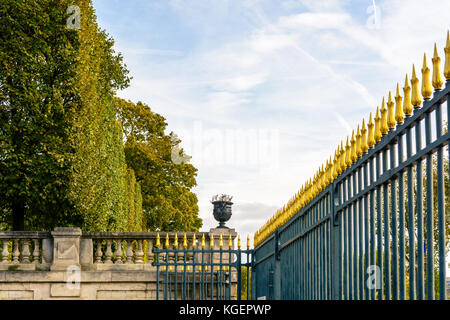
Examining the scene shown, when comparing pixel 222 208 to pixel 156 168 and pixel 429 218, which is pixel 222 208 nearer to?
pixel 429 218

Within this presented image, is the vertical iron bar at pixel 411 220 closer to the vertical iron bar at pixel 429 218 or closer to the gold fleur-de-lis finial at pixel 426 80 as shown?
the vertical iron bar at pixel 429 218

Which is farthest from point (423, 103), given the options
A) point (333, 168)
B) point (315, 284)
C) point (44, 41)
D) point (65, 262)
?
point (44, 41)

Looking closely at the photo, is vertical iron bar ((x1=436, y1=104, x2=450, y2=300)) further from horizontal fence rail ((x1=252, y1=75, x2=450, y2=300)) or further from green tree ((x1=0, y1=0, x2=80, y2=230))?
green tree ((x1=0, y1=0, x2=80, y2=230))

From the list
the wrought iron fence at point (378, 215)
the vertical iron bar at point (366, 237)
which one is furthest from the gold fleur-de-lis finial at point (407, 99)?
the vertical iron bar at point (366, 237)

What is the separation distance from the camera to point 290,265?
25.5ft

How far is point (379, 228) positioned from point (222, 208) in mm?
10818

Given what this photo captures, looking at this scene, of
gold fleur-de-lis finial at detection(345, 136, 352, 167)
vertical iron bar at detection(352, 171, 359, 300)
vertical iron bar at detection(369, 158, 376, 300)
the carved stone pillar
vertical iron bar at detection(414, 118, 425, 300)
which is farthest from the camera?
the carved stone pillar

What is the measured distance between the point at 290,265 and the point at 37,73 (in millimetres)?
12130

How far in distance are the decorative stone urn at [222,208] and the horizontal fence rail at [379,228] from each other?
7.08 m

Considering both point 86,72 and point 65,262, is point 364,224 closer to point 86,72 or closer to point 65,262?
point 65,262

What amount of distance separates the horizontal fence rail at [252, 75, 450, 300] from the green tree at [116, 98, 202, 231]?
2831 centimetres

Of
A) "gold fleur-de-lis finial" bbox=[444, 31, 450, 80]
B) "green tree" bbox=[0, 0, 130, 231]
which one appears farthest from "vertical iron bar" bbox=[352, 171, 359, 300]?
"green tree" bbox=[0, 0, 130, 231]

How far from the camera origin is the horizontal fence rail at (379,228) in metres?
3.58

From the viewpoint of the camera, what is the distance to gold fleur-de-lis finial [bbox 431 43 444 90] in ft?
11.7
